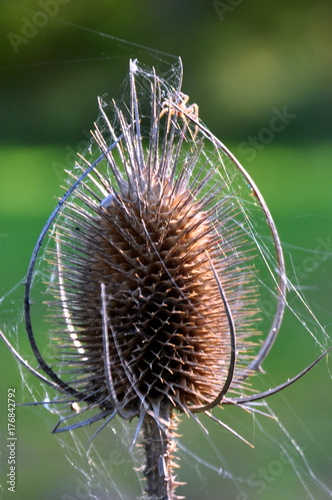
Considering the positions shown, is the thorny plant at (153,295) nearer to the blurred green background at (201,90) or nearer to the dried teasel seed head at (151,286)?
the dried teasel seed head at (151,286)

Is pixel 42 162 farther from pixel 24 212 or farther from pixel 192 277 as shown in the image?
pixel 192 277

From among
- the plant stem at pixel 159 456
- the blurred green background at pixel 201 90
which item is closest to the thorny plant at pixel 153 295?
the plant stem at pixel 159 456

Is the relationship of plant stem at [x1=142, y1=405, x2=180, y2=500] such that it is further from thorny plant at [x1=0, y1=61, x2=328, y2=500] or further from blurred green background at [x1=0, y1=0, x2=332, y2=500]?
blurred green background at [x1=0, y1=0, x2=332, y2=500]

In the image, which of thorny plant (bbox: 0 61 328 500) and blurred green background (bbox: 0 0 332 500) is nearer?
thorny plant (bbox: 0 61 328 500)

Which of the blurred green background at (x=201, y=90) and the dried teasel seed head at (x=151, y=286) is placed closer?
the dried teasel seed head at (x=151, y=286)

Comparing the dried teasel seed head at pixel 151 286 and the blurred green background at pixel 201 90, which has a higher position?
the blurred green background at pixel 201 90

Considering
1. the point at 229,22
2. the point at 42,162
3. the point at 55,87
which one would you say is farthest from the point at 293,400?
the point at 229,22

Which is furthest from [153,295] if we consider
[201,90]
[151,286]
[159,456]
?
[201,90]

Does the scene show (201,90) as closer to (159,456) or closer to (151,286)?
(151,286)

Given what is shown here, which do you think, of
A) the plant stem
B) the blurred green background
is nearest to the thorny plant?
the plant stem

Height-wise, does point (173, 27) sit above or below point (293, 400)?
above

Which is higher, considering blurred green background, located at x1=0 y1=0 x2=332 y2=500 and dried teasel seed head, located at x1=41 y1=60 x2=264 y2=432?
blurred green background, located at x1=0 y1=0 x2=332 y2=500
